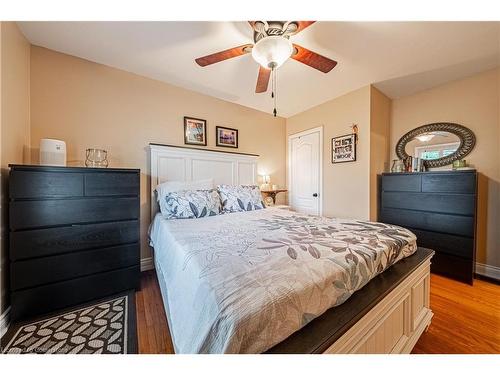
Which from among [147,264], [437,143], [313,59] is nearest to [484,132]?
[437,143]

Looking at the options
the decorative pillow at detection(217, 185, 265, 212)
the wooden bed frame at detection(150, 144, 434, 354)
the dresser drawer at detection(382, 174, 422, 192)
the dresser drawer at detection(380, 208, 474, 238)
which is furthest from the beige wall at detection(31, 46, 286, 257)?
the dresser drawer at detection(380, 208, 474, 238)

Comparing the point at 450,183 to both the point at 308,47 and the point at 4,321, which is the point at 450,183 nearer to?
the point at 308,47

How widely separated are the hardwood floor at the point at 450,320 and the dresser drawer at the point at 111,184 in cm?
103

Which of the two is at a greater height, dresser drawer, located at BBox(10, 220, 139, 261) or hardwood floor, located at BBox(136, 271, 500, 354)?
dresser drawer, located at BBox(10, 220, 139, 261)

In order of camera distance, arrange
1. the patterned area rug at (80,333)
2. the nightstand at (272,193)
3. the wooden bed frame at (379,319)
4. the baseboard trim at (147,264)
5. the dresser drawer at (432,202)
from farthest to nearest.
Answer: the nightstand at (272,193), the baseboard trim at (147,264), the dresser drawer at (432,202), the patterned area rug at (80,333), the wooden bed frame at (379,319)

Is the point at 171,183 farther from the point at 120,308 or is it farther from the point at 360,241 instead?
the point at 360,241

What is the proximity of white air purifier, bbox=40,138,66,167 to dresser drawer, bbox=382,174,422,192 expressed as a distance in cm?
382

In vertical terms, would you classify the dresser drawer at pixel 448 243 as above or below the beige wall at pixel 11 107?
below

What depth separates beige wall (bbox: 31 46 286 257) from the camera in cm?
194

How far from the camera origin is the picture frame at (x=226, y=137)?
9.98ft

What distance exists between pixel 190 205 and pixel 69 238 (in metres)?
1.02

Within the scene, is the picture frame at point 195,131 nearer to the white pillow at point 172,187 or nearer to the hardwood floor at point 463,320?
the white pillow at point 172,187

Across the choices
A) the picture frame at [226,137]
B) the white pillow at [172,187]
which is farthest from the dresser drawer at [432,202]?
the white pillow at [172,187]

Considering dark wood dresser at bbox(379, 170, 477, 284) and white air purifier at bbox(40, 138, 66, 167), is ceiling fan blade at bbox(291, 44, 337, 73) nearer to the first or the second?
dark wood dresser at bbox(379, 170, 477, 284)
